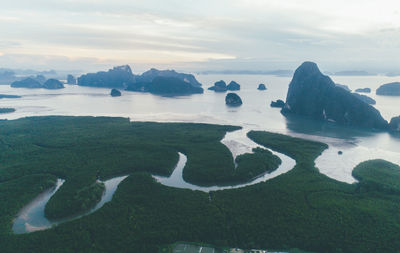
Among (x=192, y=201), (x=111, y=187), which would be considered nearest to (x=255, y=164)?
(x=192, y=201)

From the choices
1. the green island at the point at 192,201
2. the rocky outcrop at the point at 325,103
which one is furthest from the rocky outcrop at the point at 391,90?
the green island at the point at 192,201

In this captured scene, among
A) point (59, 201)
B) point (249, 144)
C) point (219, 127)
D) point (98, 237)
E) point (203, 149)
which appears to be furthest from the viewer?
point (219, 127)

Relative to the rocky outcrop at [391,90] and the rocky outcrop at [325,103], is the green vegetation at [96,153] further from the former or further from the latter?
the rocky outcrop at [391,90]

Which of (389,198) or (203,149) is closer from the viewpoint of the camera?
(389,198)

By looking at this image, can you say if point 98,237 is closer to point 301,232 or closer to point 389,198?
point 301,232

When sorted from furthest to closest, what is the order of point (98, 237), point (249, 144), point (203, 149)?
1. point (249, 144)
2. point (203, 149)
3. point (98, 237)

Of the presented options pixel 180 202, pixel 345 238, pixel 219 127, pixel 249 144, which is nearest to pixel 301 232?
pixel 345 238

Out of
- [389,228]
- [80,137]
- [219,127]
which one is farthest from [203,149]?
[389,228]
